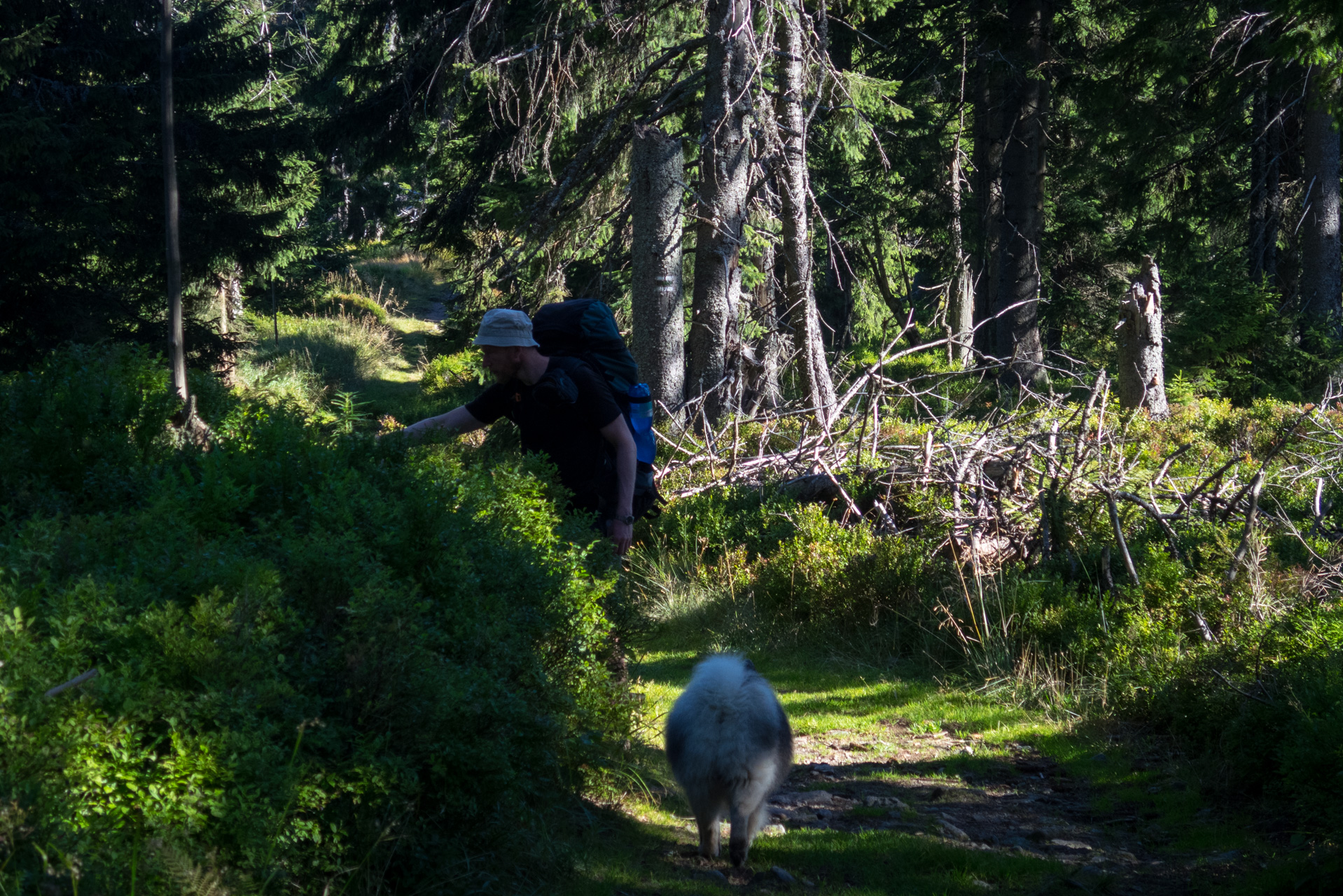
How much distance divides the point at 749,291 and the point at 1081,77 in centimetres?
809

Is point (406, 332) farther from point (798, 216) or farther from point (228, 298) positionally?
point (798, 216)

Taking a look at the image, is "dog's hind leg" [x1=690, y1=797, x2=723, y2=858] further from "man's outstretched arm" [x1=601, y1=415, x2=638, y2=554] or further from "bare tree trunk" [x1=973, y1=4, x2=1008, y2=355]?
"bare tree trunk" [x1=973, y1=4, x2=1008, y2=355]

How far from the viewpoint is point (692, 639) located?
317 inches

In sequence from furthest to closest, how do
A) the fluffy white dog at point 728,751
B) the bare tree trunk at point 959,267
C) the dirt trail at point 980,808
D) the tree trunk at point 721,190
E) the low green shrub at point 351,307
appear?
1. the low green shrub at point 351,307
2. the bare tree trunk at point 959,267
3. the tree trunk at point 721,190
4. the dirt trail at point 980,808
5. the fluffy white dog at point 728,751

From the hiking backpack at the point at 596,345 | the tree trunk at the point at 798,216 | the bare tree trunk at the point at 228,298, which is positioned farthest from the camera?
the bare tree trunk at the point at 228,298

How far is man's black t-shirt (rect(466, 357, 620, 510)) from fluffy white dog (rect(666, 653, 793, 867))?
1603mm

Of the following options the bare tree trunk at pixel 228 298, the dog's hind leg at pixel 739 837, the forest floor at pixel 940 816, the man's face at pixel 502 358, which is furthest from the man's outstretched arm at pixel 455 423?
the bare tree trunk at pixel 228 298

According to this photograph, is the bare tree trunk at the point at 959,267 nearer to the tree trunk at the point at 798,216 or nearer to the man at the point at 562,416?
the tree trunk at the point at 798,216

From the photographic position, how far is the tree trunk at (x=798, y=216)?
1158 centimetres

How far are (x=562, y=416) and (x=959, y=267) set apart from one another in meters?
17.4

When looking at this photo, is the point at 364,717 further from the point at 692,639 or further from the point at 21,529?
the point at 692,639

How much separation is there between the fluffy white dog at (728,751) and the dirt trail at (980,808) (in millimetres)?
236

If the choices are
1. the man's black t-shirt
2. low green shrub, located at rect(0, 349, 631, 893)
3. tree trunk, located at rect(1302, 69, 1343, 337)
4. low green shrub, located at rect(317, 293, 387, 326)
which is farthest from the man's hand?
low green shrub, located at rect(317, 293, 387, 326)

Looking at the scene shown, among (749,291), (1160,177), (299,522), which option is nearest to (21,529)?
(299,522)
